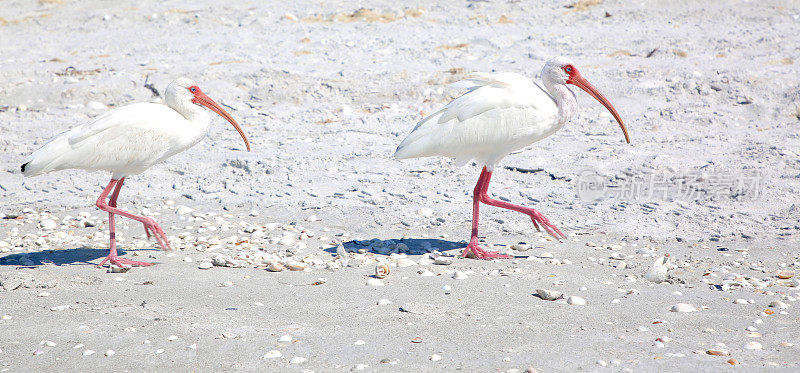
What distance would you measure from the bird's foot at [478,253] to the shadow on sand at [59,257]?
2765mm

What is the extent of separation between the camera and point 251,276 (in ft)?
19.6

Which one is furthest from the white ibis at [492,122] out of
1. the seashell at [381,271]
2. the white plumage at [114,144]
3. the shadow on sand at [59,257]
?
the shadow on sand at [59,257]

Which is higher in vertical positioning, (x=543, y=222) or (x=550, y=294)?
(x=543, y=222)

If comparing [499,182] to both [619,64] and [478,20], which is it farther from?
[478,20]

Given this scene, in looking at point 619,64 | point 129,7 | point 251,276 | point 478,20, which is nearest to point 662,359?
point 251,276

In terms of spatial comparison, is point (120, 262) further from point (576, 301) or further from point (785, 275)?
point (785, 275)

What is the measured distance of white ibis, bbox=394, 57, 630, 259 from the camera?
646 cm

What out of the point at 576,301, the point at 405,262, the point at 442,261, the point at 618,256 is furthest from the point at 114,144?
the point at 618,256

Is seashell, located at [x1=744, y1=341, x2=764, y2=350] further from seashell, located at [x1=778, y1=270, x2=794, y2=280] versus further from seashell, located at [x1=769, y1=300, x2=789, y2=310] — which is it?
seashell, located at [x1=778, y1=270, x2=794, y2=280]

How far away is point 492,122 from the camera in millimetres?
6457

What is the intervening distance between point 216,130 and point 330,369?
6.40 metres

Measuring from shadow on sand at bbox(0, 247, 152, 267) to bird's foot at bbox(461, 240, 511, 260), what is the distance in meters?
2.77

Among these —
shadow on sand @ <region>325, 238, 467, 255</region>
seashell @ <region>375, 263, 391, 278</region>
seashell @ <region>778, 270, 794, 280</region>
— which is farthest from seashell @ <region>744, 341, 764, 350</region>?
shadow on sand @ <region>325, 238, 467, 255</region>

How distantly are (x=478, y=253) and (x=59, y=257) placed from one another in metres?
3.27
